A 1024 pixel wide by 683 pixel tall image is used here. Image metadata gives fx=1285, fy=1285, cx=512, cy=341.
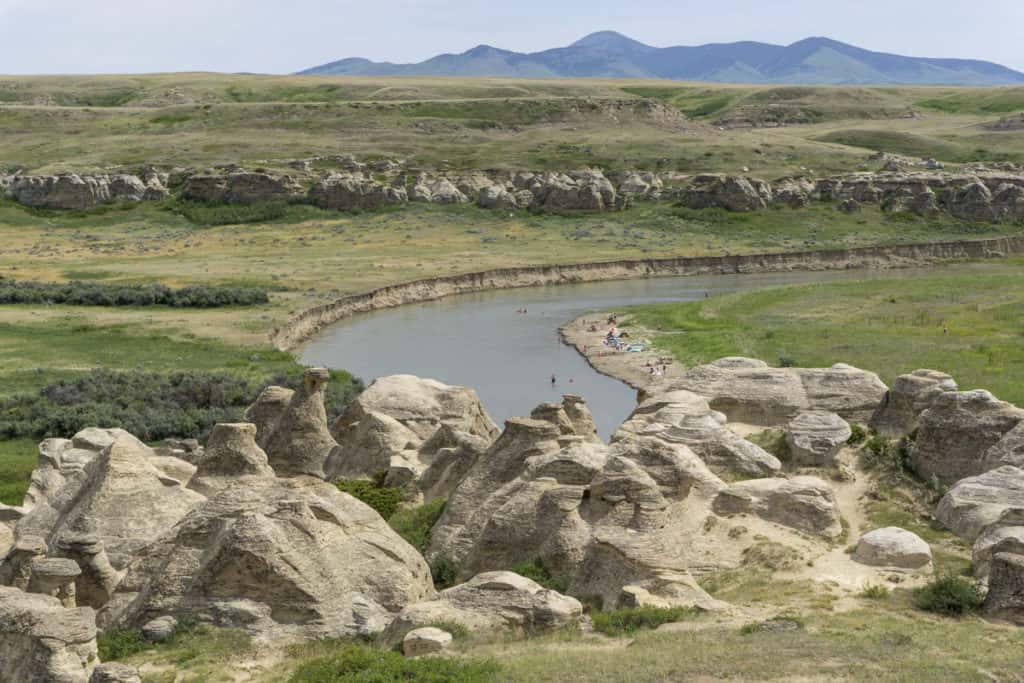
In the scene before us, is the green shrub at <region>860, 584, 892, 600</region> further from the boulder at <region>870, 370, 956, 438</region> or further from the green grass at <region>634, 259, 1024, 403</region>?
Answer: the green grass at <region>634, 259, 1024, 403</region>

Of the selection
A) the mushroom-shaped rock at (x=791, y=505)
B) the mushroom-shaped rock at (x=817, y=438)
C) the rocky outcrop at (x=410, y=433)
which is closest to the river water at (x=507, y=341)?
the rocky outcrop at (x=410, y=433)

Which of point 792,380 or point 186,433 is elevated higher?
point 792,380

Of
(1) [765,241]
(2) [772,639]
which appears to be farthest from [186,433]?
(1) [765,241]

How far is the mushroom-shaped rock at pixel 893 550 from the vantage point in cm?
2919

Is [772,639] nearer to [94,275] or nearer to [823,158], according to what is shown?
[94,275]

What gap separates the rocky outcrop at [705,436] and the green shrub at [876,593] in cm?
853

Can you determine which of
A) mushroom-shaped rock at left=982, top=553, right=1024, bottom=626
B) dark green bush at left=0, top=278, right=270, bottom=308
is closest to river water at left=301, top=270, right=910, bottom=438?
dark green bush at left=0, top=278, right=270, bottom=308

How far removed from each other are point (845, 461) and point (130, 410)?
2858 cm

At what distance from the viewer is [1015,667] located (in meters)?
21.8

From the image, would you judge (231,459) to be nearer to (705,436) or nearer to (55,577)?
(55,577)

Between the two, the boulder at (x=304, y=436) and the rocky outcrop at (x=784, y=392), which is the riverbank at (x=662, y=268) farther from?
the rocky outcrop at (x=784, y=392)

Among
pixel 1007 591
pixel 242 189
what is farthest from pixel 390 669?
pixel 242 189

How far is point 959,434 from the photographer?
121 feet

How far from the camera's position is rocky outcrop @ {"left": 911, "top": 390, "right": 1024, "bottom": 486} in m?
36.2
